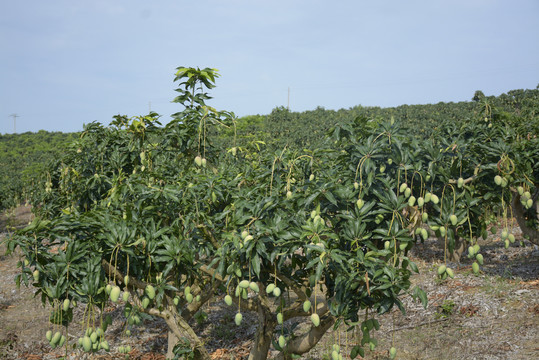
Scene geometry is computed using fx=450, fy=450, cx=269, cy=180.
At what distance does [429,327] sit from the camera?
6.11 m

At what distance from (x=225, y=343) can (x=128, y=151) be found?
131 inches

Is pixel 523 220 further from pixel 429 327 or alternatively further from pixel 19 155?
pixel 19 155

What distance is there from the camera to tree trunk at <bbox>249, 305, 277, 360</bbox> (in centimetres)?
410

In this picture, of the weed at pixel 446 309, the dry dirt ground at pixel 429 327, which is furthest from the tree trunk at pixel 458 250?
the weed at pixel 446 309

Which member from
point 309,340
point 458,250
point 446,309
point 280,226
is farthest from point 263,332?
point 458,250

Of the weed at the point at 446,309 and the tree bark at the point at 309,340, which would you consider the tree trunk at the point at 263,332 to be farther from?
the weed at the point at 446,309

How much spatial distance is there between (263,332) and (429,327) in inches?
120

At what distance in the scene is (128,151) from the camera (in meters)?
4.76

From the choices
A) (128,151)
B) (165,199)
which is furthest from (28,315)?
(165,199)

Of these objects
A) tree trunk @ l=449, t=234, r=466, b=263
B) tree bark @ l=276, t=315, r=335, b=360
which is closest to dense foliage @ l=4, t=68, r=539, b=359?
tree bark @ l=276, t=315, r=335, b=360

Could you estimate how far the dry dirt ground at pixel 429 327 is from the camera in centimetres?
545

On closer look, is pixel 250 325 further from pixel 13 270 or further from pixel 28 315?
pixel 13 270

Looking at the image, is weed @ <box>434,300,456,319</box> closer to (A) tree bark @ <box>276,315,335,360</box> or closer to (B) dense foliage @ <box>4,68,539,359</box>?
(B) dense foliage @ <box>4,68,539,359</box>

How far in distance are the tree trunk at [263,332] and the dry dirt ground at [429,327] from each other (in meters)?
0.88
